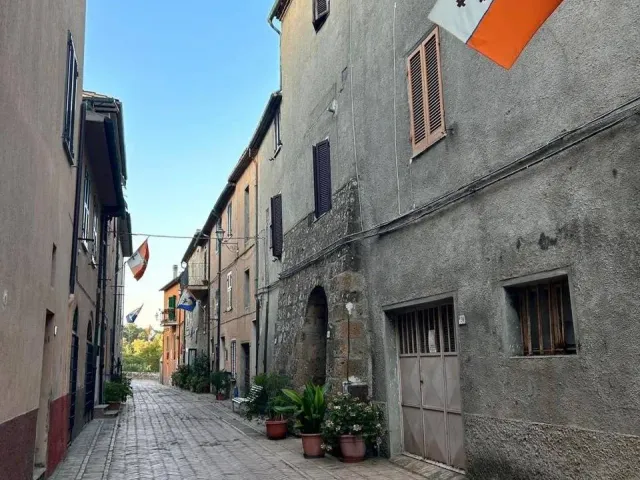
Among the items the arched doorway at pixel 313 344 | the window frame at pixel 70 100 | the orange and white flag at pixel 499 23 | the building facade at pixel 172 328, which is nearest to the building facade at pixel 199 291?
the building facade at pixel 172 328

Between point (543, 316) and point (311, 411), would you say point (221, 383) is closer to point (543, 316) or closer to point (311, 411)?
point (311, 411)

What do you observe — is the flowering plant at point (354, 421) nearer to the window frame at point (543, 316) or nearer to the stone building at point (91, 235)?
the window frame at point (543, 316)

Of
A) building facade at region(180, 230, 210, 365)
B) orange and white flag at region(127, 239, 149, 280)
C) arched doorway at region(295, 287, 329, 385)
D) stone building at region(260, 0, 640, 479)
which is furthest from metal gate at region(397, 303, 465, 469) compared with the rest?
building facade at region(180, 230, 210, 365)

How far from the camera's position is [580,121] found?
5598 millimetres

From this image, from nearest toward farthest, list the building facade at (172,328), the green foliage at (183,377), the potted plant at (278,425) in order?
the potted plant at (278,425)
the green foliage at (183,377)
the building facade at (172,328)

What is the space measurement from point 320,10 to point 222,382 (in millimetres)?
15030

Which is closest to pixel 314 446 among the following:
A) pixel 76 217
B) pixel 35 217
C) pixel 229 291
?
pixel 76 217

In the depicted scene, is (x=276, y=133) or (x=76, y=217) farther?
(x=276, y=133)

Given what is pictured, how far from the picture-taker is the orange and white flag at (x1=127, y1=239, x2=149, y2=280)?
814 inches

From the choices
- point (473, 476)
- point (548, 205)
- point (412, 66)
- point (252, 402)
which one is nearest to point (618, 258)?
point (548, 205)

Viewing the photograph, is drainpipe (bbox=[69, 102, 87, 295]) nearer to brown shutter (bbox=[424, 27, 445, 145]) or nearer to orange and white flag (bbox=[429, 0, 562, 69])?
brown shutter (bbox=[424, 27, 445, 145])

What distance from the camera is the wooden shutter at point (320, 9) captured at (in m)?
12.9

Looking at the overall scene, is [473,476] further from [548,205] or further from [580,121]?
[580,121]

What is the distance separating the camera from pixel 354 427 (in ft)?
30.2
